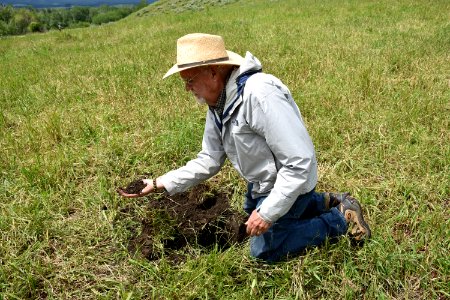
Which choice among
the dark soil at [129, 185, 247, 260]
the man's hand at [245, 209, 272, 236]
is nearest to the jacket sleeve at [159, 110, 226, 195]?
the dark soil at [129, 185, 247, 260]

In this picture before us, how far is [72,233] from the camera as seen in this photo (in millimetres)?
2748

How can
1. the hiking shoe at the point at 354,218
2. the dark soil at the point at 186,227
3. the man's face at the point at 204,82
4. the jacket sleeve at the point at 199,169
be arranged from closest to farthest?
the man's face at the point at 204,82 → the hiking shoe at the point at 354,218 → the jacket sleeve at the point at 199,169 → the dark soil at the point at 186,227

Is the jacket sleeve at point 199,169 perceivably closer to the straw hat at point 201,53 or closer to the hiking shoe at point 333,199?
the straw hat at point 201,53

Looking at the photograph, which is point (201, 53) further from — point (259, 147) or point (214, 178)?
point (214, 178)

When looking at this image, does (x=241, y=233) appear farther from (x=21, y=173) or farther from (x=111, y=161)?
(x=21, y=173)

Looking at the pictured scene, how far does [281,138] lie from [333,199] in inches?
39.8

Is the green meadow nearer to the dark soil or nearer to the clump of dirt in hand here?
the dark soil

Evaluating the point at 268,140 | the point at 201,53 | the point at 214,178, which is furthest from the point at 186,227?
the point at 201,53

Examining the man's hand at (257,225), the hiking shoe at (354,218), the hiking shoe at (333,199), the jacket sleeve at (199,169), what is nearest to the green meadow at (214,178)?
the hiking shoe at (354,218)

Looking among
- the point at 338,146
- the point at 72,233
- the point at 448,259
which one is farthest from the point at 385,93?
the point at 72,233

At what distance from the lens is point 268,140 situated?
1.98m

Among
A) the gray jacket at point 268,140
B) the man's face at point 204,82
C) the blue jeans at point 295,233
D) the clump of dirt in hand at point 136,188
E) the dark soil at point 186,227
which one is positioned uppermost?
the man's face at point 204,82

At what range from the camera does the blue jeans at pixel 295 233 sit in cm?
235

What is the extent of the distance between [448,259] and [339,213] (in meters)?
0.65
